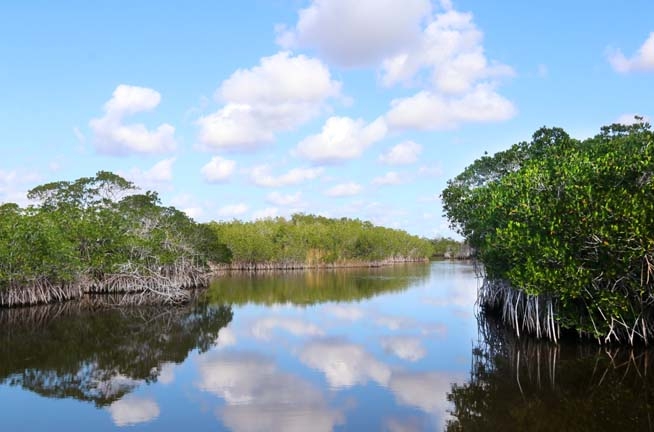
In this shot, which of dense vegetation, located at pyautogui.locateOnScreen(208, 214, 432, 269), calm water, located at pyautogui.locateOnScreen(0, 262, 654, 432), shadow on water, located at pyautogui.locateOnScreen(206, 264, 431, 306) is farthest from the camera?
dense vegetation, located at pyautogui.locateOnScreen(208, 214, 432, 269)

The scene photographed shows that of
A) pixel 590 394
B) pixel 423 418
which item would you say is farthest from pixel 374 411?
pixel 590 394

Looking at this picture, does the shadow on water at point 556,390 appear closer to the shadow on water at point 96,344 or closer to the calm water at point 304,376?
the calm water at point 304,376

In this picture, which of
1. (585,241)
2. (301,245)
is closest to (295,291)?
(585,241)

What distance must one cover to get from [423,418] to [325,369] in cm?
349

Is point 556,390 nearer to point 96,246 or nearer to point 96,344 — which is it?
point 96,344

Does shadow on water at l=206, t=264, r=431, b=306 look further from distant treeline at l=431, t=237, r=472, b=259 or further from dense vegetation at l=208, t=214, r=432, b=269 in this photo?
distant treeline at l=431, t=237, r=472, b=259

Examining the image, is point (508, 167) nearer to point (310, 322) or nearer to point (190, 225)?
point (310, 322)

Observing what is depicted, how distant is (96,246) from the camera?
24.0 meters

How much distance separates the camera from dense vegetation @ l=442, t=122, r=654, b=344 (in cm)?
1030

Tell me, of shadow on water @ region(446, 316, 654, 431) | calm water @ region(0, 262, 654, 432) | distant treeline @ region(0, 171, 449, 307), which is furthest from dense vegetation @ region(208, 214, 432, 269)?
shadow on water @ region(446, 316, 654, 431)

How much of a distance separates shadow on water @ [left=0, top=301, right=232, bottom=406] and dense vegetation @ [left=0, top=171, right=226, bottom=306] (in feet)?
4.60

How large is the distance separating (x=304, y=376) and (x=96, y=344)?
648 cm

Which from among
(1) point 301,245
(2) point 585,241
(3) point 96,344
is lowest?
(3) point 96,344

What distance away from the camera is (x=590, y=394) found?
8844mm
